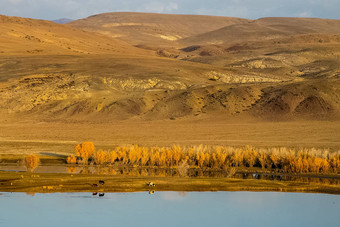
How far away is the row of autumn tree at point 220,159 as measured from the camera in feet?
105

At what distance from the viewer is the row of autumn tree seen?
31891mm

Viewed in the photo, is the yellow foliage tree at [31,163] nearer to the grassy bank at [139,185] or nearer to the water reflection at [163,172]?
the water reflection at [163,172]

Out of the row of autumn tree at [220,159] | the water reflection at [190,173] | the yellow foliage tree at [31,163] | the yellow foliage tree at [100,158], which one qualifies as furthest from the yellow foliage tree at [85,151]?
the yellow foliage tree at [31,163]

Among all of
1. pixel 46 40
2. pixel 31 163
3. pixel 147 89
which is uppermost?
pixel 46 40

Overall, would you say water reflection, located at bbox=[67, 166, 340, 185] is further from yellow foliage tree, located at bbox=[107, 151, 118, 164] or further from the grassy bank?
the grassy bank

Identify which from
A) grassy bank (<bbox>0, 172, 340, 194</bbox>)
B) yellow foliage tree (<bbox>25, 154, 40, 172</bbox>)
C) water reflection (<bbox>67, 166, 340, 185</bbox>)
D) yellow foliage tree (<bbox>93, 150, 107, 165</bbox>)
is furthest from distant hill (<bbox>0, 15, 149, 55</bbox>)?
grassy bank (<bbox>0, 172, 340, 194</bbox>)

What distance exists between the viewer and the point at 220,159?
34031mm

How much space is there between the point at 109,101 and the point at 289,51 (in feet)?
234

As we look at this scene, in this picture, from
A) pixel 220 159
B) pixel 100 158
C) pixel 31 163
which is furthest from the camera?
pixel 100 158

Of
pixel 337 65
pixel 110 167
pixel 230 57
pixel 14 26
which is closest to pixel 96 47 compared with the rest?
pixel 14 26

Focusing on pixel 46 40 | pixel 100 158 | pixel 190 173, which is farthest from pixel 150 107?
pixel 46 40

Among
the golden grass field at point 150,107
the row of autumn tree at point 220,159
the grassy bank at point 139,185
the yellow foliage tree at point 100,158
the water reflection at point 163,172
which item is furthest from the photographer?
the golden grass field at point 150,107

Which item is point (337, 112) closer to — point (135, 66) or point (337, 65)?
point (135, 66)

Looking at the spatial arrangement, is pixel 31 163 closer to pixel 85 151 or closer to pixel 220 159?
pixel 85 151
